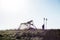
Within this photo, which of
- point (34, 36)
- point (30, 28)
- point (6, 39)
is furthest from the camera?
point (30, 28)

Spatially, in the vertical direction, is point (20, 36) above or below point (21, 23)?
below

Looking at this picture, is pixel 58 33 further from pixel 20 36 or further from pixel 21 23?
pixel 21 23

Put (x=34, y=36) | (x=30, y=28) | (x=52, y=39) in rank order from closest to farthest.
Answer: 1. (x=52, y=39)
2. (x=34, y=36)
3. (x=30, y=28)

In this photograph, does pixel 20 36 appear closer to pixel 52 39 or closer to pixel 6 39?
pixel 6 39

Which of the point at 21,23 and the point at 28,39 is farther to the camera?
the point at 21,23

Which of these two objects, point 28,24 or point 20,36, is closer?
point 20,36

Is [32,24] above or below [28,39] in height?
above

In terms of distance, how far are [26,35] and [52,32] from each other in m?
6.96

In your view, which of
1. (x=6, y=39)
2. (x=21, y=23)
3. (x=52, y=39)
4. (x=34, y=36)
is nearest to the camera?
(x=52, y=39)

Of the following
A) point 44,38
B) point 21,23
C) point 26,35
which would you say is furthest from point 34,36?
point 21,23

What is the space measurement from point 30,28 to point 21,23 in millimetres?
6005

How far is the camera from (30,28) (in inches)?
1811

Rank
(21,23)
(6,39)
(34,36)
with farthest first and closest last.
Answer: (21,23)
(34,36)
(6,39)

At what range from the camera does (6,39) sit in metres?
32.7
